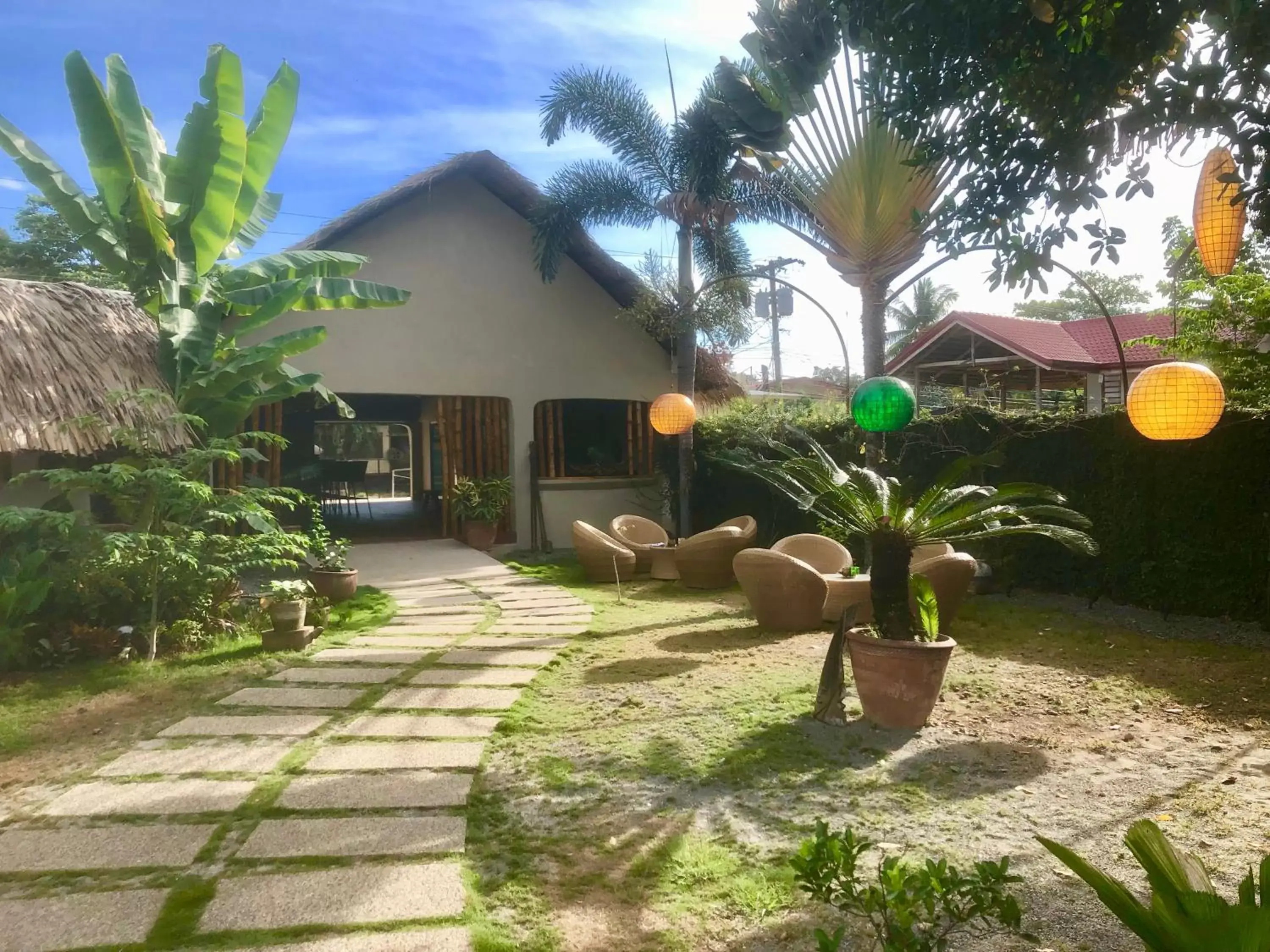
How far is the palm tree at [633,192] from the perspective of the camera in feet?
36.2

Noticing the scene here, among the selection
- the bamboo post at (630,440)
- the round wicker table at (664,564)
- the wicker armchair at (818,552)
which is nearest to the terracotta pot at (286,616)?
the wicker armchair at (818,552)

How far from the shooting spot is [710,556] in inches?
347

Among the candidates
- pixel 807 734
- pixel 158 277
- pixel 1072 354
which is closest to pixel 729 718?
pixel 807 734

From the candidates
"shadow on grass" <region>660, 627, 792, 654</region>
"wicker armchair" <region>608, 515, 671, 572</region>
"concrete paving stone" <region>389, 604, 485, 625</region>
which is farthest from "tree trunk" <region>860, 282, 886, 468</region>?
"concrete paving stone" <region>389, 604, 485, 625</region>

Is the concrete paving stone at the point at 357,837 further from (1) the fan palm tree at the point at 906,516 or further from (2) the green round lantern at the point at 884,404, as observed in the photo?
(2) the green round lantern at the point at 884,404

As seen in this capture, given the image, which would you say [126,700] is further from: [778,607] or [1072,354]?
[1072,354]

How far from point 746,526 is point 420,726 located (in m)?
5.49

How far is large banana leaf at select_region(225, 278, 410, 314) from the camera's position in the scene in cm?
758

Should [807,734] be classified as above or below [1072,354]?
below

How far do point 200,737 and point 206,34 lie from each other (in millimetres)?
6413

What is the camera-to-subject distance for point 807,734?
13.9 feet

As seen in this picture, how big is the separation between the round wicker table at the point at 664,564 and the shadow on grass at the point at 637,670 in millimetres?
3760

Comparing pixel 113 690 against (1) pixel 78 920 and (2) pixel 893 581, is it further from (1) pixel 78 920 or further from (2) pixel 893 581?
(2) pixel 893 581

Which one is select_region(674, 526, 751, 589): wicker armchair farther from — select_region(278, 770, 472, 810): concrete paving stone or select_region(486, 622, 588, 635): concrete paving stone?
select_region(278, 770, 472, 810): concrete paving stone
